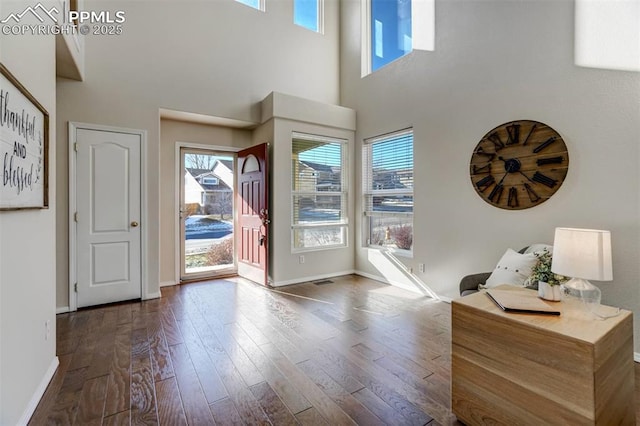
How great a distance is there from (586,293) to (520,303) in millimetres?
346

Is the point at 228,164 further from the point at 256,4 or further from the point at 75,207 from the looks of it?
the point at 256,4

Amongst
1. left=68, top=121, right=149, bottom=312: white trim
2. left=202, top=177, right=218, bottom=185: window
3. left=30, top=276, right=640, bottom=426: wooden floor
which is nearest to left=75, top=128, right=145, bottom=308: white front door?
left=68, top=121, right=149, bottom=312: white trim

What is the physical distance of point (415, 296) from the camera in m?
3.96

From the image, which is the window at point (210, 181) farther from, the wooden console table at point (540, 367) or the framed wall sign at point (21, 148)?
the wooden console table at point (540, 367)

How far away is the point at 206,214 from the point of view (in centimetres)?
488

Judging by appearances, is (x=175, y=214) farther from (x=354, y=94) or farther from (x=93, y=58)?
(x=354, y=94)

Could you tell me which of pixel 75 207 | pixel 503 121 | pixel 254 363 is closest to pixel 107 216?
pixel 75 207

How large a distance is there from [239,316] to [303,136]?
2.78m

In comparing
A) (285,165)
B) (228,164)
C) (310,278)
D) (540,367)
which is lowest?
(310,278)

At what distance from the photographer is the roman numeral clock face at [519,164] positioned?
278 centimetres

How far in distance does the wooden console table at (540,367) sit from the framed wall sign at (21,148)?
2.47m

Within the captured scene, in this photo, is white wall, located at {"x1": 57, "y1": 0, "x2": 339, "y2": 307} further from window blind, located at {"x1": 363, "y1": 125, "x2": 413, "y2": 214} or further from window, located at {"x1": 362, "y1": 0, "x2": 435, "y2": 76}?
window blind, located at {"x1": 363, "y1": 125, "x2": 413, "y2": 214}

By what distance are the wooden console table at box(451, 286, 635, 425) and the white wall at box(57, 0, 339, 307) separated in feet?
12.3

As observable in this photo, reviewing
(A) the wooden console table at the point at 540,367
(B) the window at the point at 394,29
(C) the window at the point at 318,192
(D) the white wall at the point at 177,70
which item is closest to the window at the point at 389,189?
(C) the window at the point at 318,192
